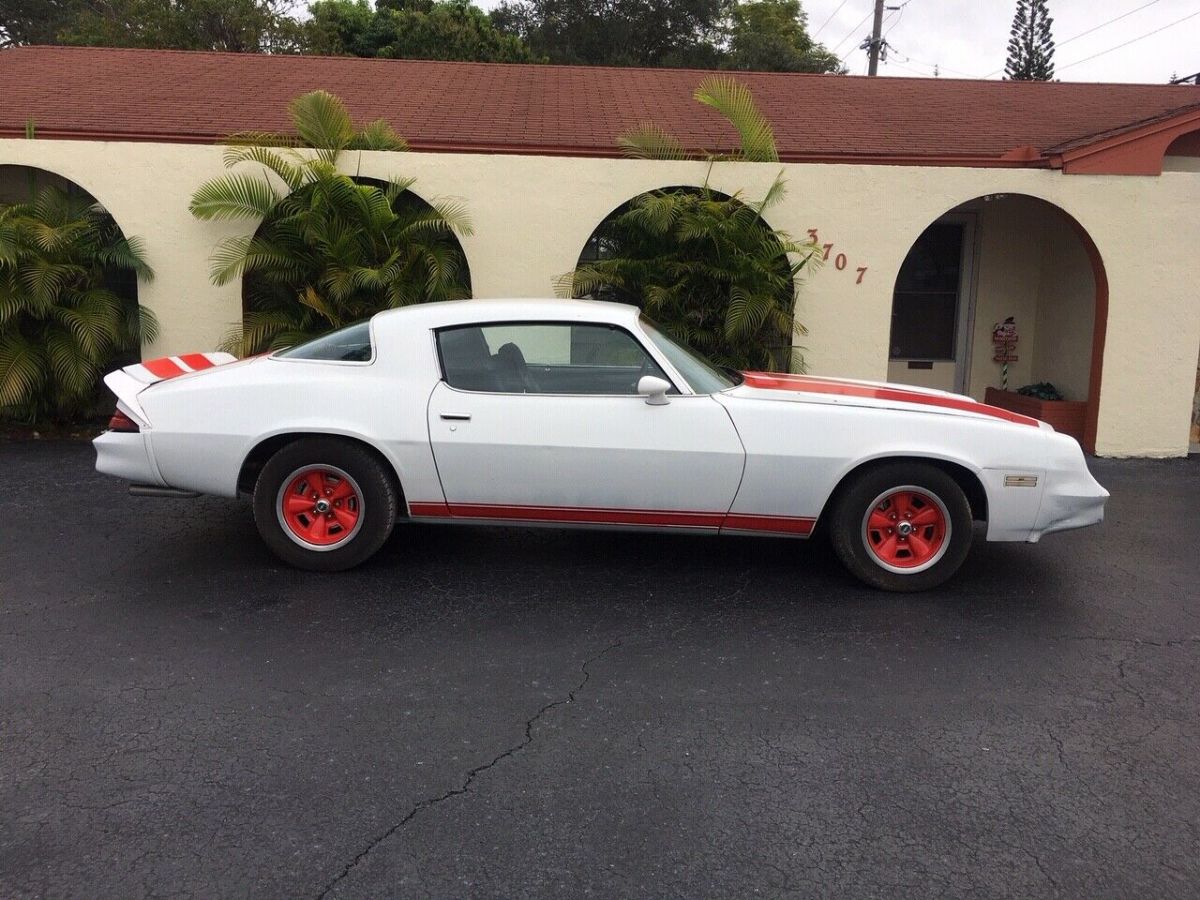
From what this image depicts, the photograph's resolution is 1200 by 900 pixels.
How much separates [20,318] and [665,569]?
6.67 m

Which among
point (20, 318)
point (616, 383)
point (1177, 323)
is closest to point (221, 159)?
point (20, 318)

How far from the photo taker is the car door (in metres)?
5.07

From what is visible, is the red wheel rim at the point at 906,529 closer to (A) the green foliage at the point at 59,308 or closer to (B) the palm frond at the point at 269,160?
(B) the palm frond at the point at 269,160

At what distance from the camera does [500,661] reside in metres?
4.28

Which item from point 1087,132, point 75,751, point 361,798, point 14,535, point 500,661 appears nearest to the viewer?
point 361,798

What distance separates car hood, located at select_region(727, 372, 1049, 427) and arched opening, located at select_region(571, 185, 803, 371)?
319cm

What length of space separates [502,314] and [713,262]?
4.05 meters

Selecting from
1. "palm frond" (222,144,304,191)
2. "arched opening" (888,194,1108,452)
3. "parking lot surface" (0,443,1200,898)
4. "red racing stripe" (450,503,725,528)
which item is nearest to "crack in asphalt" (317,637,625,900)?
"parking lot surface" (0,443,1200,898)

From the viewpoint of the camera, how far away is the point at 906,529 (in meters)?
5.17

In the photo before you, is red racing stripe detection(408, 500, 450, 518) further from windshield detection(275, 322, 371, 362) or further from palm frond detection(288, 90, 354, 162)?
palm frond detection(288, 90, 354, 162)

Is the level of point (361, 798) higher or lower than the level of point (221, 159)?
lower

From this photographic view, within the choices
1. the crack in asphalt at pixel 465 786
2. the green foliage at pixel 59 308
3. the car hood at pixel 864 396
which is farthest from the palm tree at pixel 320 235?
the crack in asphalt at pixel 465 786

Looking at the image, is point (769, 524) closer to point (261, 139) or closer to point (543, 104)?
point (261, 139)

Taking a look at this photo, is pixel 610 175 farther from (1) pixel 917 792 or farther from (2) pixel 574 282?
(1) pixel 917 792
